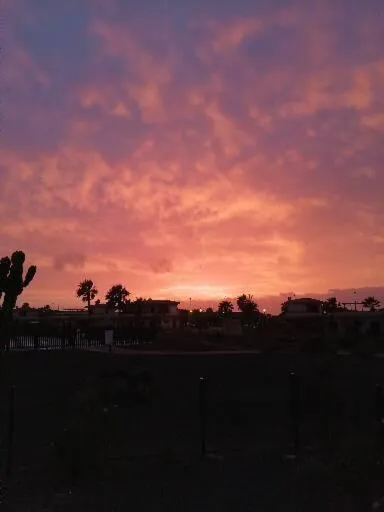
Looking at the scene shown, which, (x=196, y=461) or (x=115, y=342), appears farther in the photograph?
(x=115, y=342)

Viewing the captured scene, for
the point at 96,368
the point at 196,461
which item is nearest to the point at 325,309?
the point at 96,368

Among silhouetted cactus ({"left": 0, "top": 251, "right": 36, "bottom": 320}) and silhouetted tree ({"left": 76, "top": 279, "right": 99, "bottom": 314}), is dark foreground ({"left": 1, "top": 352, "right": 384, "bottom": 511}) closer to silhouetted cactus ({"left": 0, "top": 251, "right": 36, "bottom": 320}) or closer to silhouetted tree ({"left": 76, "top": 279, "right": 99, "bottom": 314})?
silhouetted cactus ({"left": 0, "top": 251, "right": 36, "bottom": 320})

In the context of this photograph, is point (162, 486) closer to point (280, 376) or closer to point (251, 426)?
point (251, 426)

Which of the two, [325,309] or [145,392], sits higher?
[325,309]

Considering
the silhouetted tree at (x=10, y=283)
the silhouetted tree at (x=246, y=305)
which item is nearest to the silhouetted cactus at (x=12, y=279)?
the silhouetted tree at (x=10, y=283)

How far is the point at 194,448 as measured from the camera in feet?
43.7

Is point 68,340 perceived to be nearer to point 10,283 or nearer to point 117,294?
point 10,283

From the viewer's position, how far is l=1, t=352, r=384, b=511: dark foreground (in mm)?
8734

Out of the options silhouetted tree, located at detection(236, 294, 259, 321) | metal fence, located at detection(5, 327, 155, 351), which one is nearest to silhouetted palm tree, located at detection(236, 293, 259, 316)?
silhouetted tree, located at detection(236, 294, 259, 321)

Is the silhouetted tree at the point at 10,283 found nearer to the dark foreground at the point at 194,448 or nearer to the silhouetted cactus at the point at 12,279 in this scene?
the silhouetted cactus at the point at 12,279

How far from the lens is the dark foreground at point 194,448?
8.73 meters

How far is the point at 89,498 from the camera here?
9.03m

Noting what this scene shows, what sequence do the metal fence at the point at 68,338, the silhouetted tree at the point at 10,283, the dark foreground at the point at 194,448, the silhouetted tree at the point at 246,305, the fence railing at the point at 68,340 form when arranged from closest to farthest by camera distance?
the dark foreground at the point at 194,448 < the silhouetted tree at the point at 10,283 < the fence railing at the point at 68,340 < the metal fence at the point at 68,338 < the silhouetted tree at the point at 246,305

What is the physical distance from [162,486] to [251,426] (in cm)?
737
